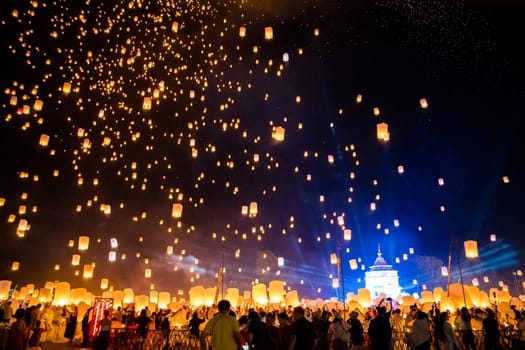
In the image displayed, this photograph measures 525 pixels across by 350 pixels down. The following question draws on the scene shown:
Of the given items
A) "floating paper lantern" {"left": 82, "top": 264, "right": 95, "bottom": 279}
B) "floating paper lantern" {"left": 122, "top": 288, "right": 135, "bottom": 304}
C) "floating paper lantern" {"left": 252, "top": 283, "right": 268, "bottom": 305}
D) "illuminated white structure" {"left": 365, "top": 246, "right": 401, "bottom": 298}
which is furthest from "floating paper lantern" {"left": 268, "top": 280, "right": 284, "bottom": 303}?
"illuminated white structure" {"left": 365, "top": 246, "right": 401, "bottom": 298}

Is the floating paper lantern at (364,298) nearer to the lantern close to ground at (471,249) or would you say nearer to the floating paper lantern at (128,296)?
the lantern close to ground at (471,249)

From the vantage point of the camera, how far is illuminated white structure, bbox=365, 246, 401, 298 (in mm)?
59969

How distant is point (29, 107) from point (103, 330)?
1026 centimetres

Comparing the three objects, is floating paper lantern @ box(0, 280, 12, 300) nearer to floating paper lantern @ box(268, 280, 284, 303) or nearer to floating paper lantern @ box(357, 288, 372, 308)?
floating paper lantern @ box(268, 280, 284, 303)

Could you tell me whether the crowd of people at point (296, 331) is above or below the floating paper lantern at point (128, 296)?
below

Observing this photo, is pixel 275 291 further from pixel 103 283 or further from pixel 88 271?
pixel 103 283

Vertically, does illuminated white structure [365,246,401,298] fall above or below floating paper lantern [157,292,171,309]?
above

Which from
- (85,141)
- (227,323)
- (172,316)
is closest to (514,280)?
(172,316)

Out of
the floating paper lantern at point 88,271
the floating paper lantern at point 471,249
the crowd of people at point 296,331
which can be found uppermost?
the floating paper lantern at point 471,249

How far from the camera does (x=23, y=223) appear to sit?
62.7ft

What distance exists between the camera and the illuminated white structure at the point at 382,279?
59969mm

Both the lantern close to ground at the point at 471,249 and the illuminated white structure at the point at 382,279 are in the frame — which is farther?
the illuminated white structure at the point at 382,279

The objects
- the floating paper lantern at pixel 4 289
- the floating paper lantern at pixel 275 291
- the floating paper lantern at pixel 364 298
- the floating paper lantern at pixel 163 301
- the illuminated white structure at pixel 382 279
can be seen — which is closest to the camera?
the floating paper lantern at pixel 4 289

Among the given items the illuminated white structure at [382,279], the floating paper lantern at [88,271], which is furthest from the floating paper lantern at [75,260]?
the illuminated white structure at [382,279]
